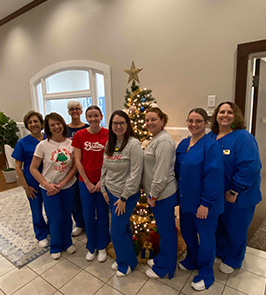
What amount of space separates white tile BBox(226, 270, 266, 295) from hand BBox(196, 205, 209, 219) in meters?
0.70

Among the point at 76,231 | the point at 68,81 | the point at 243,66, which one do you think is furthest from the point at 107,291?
the point at 68,81

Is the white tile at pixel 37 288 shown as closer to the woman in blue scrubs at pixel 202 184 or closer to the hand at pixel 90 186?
the hand at pixel 90 186

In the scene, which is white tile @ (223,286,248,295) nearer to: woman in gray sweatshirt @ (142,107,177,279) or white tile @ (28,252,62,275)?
woman in gray sweatshirt @ (142,107,177,279)

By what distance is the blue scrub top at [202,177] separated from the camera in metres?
1.44

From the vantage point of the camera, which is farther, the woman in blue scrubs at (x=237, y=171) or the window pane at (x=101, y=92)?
the window pane at (x=101, y=92)

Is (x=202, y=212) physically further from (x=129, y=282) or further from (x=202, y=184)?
(x=129, y=282)

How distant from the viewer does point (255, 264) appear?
6.36 ft

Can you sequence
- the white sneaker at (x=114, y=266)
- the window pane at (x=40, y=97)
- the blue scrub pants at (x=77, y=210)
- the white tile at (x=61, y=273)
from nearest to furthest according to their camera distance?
the white tile at (x=61, y=273) → the white sneaker at (x=114, y=266) → the blue scrub pants at (x=77, y=210) → the window pane at (x=40, y=97)

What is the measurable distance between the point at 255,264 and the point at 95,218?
1.55m

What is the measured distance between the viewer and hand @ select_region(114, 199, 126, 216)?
1.62m

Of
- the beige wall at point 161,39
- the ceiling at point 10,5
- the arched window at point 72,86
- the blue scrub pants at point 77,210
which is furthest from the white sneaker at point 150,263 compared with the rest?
the ceiling at point 10,5

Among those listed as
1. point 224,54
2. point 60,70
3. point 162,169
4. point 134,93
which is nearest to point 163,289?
point 162,169

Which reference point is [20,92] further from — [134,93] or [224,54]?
[224,54]

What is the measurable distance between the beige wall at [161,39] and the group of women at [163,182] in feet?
3.38
